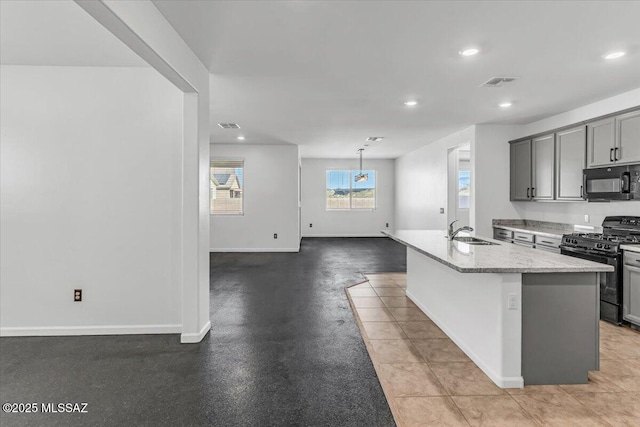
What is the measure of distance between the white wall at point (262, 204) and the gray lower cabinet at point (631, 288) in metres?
6.14

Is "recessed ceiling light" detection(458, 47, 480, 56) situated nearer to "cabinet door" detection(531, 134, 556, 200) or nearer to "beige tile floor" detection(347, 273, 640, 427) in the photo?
"beige tile floor" detection(347, 273, 640, 427)

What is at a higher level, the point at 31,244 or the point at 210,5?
the point at 210,5

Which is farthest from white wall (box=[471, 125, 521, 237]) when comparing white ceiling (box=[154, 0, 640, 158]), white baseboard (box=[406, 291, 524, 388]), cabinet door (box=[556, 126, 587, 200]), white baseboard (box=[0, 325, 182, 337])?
white baseboard (box=[0, 325, 182, 337])

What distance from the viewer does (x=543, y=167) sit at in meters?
5.20

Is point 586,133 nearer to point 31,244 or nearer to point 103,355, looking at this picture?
point 103,355

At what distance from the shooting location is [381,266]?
6.70m

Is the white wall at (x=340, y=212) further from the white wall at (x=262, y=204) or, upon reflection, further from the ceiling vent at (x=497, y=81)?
the ceiling vent at (x=497, y=81)

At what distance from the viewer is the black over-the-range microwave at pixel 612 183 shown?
3840 millimetres

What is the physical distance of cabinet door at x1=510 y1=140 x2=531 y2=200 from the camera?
5.51 meters

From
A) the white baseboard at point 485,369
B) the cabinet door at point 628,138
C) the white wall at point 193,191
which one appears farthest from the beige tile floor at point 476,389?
the cabinet door at point 628,138

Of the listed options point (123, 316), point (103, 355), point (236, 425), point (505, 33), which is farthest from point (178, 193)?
point (505, 33)

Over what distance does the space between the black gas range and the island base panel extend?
163 centimetres

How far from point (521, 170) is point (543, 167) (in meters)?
0.47

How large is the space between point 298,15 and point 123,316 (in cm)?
320
